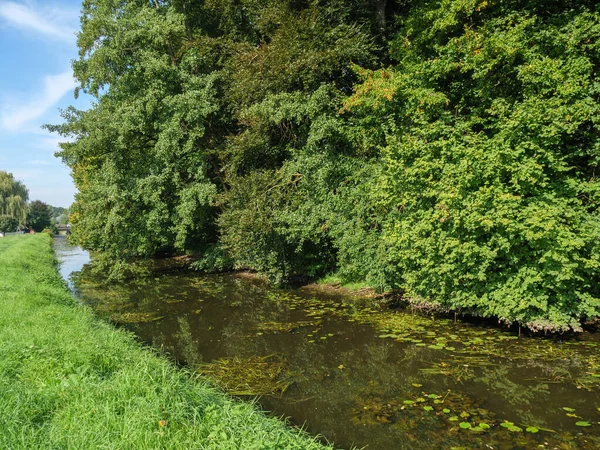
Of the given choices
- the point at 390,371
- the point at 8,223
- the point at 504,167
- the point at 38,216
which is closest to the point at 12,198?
the point at 8,223

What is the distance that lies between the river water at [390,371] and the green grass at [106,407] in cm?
155

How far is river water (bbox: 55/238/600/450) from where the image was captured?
5.30 m

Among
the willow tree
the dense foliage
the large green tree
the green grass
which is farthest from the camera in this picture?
the willow tree

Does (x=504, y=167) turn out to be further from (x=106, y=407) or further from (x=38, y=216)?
(x=38, y=216)

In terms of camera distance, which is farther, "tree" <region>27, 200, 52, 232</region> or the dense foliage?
"tree" <region>27, 200, 52, 232</region>

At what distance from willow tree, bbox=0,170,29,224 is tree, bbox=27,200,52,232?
3304 millimetres

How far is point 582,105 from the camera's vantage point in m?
8.40

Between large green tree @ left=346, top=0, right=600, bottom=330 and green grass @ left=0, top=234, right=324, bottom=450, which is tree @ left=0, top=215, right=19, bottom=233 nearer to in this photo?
green grass @ left=0, top=234, right=324, bottom=450

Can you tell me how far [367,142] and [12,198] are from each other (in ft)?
273

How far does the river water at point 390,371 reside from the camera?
209 inches

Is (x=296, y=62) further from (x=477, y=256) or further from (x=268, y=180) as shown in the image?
(x=477, y=256)

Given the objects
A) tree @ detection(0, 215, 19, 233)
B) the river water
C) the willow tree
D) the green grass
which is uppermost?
the willow tree

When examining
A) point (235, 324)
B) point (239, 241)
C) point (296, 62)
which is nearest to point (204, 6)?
point (296, 62)

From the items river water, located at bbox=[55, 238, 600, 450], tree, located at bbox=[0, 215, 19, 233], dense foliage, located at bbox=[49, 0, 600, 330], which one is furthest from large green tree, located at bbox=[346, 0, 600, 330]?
tree, located at bbox=[0, 215, 19, 233]
